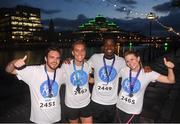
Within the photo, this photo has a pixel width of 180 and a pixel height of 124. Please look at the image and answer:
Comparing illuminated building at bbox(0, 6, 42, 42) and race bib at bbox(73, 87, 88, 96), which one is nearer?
race bib at bbox(73, 87, 88, 96)

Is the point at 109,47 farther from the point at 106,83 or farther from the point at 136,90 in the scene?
the point at 136,90

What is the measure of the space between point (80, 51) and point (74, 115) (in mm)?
1116

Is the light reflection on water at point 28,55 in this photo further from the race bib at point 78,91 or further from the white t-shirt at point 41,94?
the white t-shirt at point 41,94

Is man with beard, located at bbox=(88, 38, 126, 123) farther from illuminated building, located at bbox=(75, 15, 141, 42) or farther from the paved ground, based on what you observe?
illuminated building, located at bbox=(75, 15, 141, 42)

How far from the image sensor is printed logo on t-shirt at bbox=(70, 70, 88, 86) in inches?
182

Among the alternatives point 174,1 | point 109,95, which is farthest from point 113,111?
point 174,1

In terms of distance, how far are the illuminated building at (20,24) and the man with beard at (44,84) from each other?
142462 mm

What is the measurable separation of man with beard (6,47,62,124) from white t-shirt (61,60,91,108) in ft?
1.73

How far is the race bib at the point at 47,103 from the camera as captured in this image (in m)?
3.98

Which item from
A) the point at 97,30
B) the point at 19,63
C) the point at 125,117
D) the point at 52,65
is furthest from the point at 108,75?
the point at 97,30

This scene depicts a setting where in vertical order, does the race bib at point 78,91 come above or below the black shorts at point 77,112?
above

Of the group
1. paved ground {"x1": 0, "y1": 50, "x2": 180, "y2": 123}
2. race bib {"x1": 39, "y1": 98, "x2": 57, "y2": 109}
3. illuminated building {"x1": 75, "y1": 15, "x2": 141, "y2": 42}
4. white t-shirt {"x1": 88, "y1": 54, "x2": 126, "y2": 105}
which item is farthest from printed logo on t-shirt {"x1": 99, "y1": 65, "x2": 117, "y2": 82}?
illuminated building {"x1": 75, "y1": 15, "x2": 141, "y2": 42}

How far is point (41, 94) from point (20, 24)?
152m

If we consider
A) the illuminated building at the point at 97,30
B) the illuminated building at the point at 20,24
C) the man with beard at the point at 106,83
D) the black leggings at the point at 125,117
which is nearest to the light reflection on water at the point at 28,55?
the man with beard at the point at 106,83
